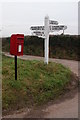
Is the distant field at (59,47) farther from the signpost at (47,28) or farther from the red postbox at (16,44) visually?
the red postbox at (16,44)

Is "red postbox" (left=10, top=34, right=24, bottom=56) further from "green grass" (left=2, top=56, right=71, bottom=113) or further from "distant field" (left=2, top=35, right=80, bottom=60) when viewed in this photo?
"distant field" (left=2, top=35, right=80, bottom=60)

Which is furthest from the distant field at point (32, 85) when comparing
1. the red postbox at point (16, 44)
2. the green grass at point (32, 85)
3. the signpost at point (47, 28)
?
the signpost at point (47, 28)

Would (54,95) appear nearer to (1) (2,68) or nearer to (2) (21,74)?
(2) (21,74)

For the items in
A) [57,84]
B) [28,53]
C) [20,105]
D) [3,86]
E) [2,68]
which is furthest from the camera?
[28,53]

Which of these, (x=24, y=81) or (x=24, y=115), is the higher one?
(x=24, y=81)

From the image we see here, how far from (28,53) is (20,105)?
12.0 metres

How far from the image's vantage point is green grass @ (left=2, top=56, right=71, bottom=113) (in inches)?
208

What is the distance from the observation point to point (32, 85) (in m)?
6.16

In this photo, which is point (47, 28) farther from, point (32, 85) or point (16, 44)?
point (32, 85)

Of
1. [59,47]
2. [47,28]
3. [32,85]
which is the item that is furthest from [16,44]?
[59,47]

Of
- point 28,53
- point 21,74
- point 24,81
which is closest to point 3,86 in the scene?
point 24,81

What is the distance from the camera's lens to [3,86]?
583cm

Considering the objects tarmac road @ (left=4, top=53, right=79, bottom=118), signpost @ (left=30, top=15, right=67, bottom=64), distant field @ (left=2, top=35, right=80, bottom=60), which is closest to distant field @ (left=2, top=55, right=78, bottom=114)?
tarmac road @ (left=4, top=53, right=79, bottom=118)

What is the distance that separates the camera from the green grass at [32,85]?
5289mm
